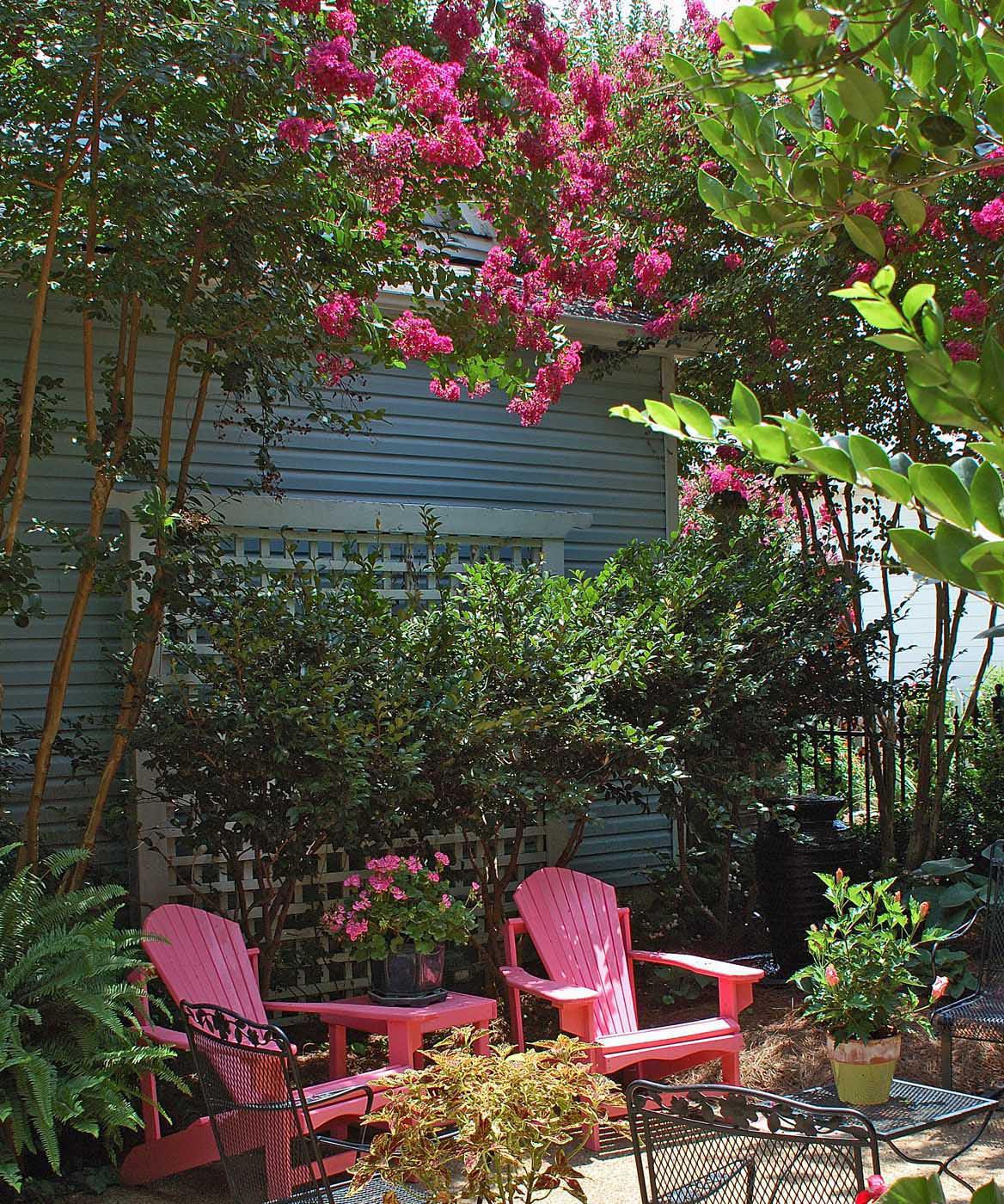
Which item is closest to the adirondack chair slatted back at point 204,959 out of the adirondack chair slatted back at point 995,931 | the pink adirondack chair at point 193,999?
the pink adirondack chair at point 193,999

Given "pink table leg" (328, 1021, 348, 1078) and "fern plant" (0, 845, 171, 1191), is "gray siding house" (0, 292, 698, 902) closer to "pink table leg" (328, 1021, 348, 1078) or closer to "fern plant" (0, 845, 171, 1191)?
"pink table leg" (328, 1021, 348, 1078)

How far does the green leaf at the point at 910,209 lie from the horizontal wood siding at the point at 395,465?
4244 mm

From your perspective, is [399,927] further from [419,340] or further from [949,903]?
[949,903]

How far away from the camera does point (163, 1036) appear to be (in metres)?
4.07

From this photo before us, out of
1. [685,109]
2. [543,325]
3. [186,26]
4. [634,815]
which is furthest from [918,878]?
[186,26]

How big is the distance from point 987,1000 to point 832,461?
460 centimetres

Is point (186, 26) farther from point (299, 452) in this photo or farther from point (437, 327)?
point (299, 452)

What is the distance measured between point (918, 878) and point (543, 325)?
3.56 m

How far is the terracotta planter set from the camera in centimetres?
396

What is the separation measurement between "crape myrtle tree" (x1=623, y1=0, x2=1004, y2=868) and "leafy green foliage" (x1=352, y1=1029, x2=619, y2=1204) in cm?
186

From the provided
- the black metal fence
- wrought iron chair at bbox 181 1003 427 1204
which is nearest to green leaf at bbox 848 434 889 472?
wrought iron chair at bbox 181 1003 427 1204

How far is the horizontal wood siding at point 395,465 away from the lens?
5.95 m

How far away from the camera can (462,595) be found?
225 inches

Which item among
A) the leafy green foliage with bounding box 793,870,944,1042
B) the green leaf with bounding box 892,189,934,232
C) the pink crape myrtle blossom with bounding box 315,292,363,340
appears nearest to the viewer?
the green leaf with bounding box 892,189,934,232
